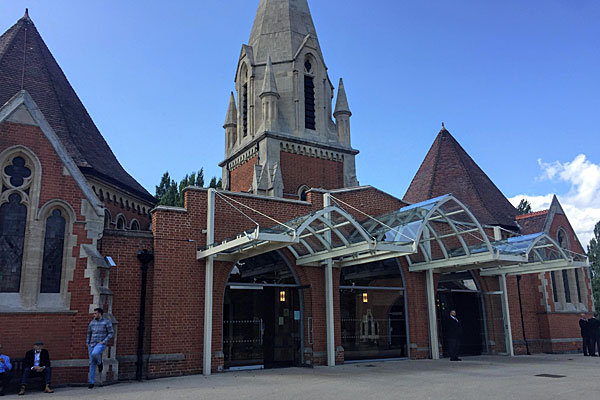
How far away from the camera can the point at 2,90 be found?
1561cm

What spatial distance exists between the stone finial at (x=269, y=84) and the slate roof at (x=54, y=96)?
10474 millimetres

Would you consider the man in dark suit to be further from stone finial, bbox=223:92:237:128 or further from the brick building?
stone finial, bbox=223:92:237:128

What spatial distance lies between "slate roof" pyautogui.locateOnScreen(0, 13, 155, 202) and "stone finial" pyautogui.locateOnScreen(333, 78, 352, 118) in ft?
48.7

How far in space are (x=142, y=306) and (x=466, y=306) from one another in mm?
13657

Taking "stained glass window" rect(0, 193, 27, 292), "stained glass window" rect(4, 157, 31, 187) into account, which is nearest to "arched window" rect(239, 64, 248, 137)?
"stained glass window" rect(4, 157, 31, 187)

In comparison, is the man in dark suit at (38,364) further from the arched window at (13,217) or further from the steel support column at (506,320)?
the steel support column at (506,320)

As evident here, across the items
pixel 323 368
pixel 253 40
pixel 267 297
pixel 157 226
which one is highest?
pixel 253 40

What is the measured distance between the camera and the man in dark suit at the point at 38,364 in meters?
10.3

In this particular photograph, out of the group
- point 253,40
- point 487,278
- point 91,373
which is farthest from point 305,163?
point 91,373

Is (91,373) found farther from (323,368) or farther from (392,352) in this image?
(392,352)

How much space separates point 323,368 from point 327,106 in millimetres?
19129

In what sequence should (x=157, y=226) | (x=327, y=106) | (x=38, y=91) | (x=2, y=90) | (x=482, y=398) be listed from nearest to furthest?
(x=482, y=398) → (x=157, y=226) → (x=2, y=90) → (x=38, y=91) → (x=327, y=106)

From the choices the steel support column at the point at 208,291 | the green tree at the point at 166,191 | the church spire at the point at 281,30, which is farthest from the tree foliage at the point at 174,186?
the steel support column at the point at 208,291

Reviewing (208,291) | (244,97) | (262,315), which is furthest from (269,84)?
(208,291)
